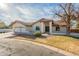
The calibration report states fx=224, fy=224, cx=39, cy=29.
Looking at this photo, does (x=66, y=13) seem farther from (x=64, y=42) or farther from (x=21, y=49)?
(x=21, y=49)

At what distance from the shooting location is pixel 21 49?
3.18 metres

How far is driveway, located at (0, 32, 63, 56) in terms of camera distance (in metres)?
3.14

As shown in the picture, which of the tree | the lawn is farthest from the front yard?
the tree

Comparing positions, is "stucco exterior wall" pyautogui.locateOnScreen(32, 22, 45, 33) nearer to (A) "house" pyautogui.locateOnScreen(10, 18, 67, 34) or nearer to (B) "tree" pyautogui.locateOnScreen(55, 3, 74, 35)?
(A) "house" pyautogui.locateOnScreen(10, 18, 67, 34)

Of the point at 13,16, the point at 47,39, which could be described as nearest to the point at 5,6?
the point at 13,16

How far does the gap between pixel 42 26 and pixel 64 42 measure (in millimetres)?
393

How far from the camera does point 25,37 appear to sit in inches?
128

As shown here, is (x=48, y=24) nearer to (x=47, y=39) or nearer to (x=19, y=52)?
(x=47, y=39)

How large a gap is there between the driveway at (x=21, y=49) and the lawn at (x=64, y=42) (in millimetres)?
105

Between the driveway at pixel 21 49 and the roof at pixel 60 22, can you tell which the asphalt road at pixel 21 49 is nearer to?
the driveway at pixel 21 49

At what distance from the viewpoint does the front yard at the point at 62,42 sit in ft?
10.3

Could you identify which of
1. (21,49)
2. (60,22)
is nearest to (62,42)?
(60,22)

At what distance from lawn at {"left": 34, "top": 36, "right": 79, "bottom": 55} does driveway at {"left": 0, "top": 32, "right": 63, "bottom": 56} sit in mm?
105

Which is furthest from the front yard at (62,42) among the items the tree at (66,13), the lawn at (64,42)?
the tree at (66,13)
